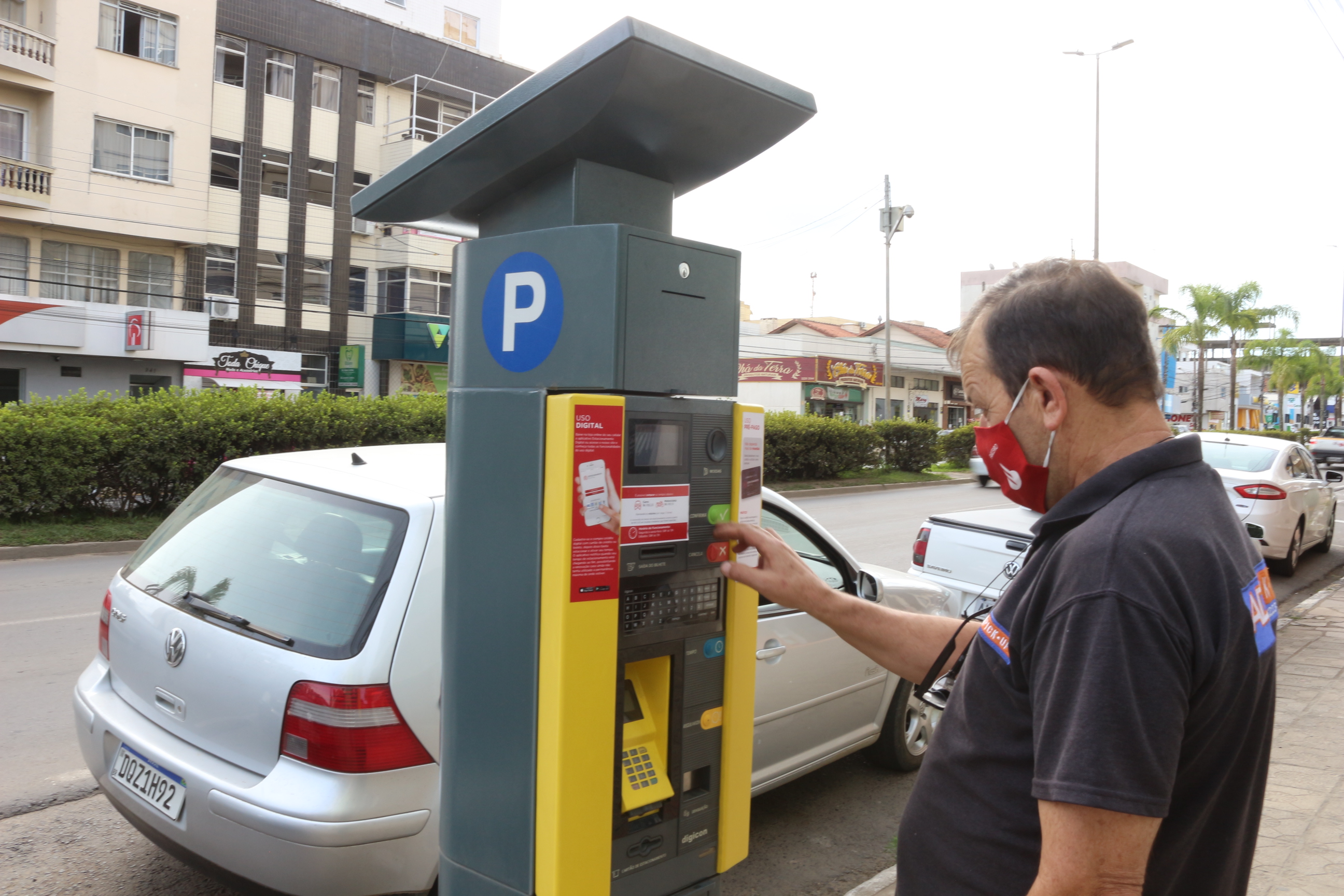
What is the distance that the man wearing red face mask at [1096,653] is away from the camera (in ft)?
3.92

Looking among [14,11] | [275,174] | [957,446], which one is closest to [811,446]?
[957,446]

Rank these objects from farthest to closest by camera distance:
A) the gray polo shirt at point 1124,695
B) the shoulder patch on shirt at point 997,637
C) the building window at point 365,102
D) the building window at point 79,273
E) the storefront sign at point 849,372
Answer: the storefront sign at point 849,372 → the building window at point 365,102 → the building window at point 79,273 → the shoulder patch on shirt at point 997,637 → the gray polo shirt at point 1124,695

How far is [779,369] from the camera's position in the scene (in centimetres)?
4450

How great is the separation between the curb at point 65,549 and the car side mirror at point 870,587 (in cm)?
854

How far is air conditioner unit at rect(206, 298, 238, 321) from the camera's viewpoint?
83.6 feet

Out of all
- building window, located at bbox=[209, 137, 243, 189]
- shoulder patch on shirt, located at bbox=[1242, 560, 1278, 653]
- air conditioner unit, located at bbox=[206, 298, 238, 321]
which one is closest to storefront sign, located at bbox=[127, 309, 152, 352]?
air conditioner unit, located at bbox=[206, 298, 238, 321]

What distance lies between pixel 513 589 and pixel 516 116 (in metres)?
0.99

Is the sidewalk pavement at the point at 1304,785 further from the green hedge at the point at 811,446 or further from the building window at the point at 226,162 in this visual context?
the building window at the point at 226,162

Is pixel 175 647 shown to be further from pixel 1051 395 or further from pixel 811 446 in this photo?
pixel 811 446

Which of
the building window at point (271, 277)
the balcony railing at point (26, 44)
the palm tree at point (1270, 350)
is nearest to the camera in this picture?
the balcony railing at point (26, 44)

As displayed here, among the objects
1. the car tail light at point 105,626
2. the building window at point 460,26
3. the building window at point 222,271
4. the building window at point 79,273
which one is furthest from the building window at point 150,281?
the car tail light at point 105,626

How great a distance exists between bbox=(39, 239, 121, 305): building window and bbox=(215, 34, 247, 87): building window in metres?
6.04

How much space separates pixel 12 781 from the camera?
13.4ft

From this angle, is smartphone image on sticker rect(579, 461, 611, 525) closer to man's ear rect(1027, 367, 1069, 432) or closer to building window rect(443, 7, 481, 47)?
man's ear rect(1027, 367, 1069, 432)
